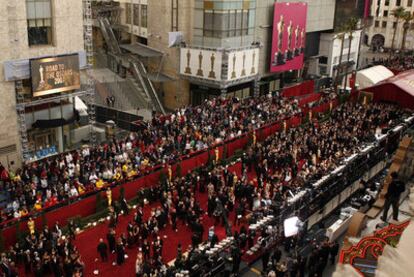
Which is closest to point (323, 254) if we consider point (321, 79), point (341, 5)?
point (321, 79)

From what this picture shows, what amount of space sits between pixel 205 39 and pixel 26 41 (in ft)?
59.2

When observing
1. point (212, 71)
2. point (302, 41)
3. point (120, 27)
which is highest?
point (120, 27)

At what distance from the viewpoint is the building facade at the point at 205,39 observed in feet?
Answer: 136

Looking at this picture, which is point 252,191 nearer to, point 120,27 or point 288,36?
point 288,36

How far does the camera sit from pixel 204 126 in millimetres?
33875

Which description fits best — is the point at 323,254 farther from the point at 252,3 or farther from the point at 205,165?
the point at 252,3

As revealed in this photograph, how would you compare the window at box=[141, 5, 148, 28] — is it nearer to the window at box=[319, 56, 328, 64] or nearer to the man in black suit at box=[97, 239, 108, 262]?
the window at box=[319, 56, 328, 64]

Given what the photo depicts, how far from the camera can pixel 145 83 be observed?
43.2 m

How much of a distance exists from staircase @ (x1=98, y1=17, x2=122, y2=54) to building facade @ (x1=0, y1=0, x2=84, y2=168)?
563 inches

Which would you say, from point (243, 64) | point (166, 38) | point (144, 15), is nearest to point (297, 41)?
point (243, 64)

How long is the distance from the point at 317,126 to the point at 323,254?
1887 centimetres

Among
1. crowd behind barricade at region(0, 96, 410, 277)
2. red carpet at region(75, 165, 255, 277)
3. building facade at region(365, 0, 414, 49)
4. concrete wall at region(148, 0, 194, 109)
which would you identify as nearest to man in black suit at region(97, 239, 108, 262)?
crowd behind barricade at region(0, 96, 410, 277)

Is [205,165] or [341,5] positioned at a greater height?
[341,5]

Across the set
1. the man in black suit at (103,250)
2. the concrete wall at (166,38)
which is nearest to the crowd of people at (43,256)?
the man in black suit at (103,250)
